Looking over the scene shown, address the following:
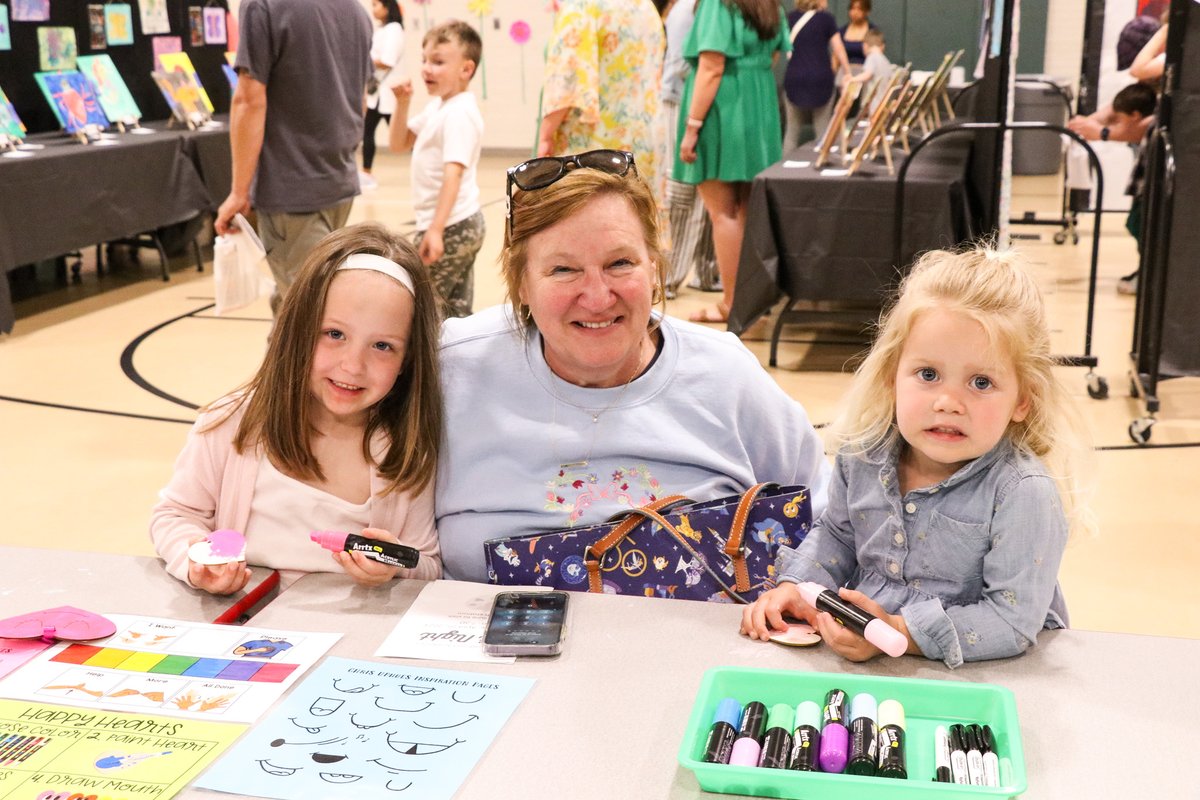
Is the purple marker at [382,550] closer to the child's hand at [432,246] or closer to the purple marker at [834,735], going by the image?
the purple marker at [834,735]

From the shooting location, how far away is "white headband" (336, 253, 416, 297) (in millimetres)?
1927

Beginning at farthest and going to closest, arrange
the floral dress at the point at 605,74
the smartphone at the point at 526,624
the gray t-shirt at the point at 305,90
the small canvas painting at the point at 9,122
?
1. the small canvas painting at the point at 9,122
2. the floral dress at the point at 605,74
3. the gray t-shirt at the point at 305,90
4. the smartphone at the point at 526,624

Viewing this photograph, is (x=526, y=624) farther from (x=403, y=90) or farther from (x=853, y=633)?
(x=403, y=90)

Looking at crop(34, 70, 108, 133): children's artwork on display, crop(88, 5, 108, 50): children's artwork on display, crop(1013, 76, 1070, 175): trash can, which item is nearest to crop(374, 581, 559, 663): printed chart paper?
crop(34, 70, 108, 133): children's artwork on display

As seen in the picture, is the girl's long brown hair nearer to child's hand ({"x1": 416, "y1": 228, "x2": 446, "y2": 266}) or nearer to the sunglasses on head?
the sunglasses on head

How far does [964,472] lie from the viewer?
1531 mm

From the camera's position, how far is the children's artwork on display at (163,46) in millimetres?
8391

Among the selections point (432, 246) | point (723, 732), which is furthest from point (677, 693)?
point (432, 246)

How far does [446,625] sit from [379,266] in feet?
2.07

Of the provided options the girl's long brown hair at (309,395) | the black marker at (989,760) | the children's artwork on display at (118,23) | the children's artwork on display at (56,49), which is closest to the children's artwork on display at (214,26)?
the children's artwork on display at (118,23)

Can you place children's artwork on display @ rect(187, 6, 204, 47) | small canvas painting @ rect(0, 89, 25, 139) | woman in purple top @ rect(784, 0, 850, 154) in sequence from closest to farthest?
small canvas painting @ rect(0, 89, 25, 139) → woman in purple top @ rect(784, 0, 850, 154) → children's artwork on display @ rect(187, 6, 204, 47)

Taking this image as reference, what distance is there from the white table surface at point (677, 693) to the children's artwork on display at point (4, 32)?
6.47m

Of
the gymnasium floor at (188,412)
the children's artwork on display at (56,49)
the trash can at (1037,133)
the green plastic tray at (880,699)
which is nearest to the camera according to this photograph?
the green plastic tray at (880,699)

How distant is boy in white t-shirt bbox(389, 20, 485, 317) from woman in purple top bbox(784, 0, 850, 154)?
14.5 ft
